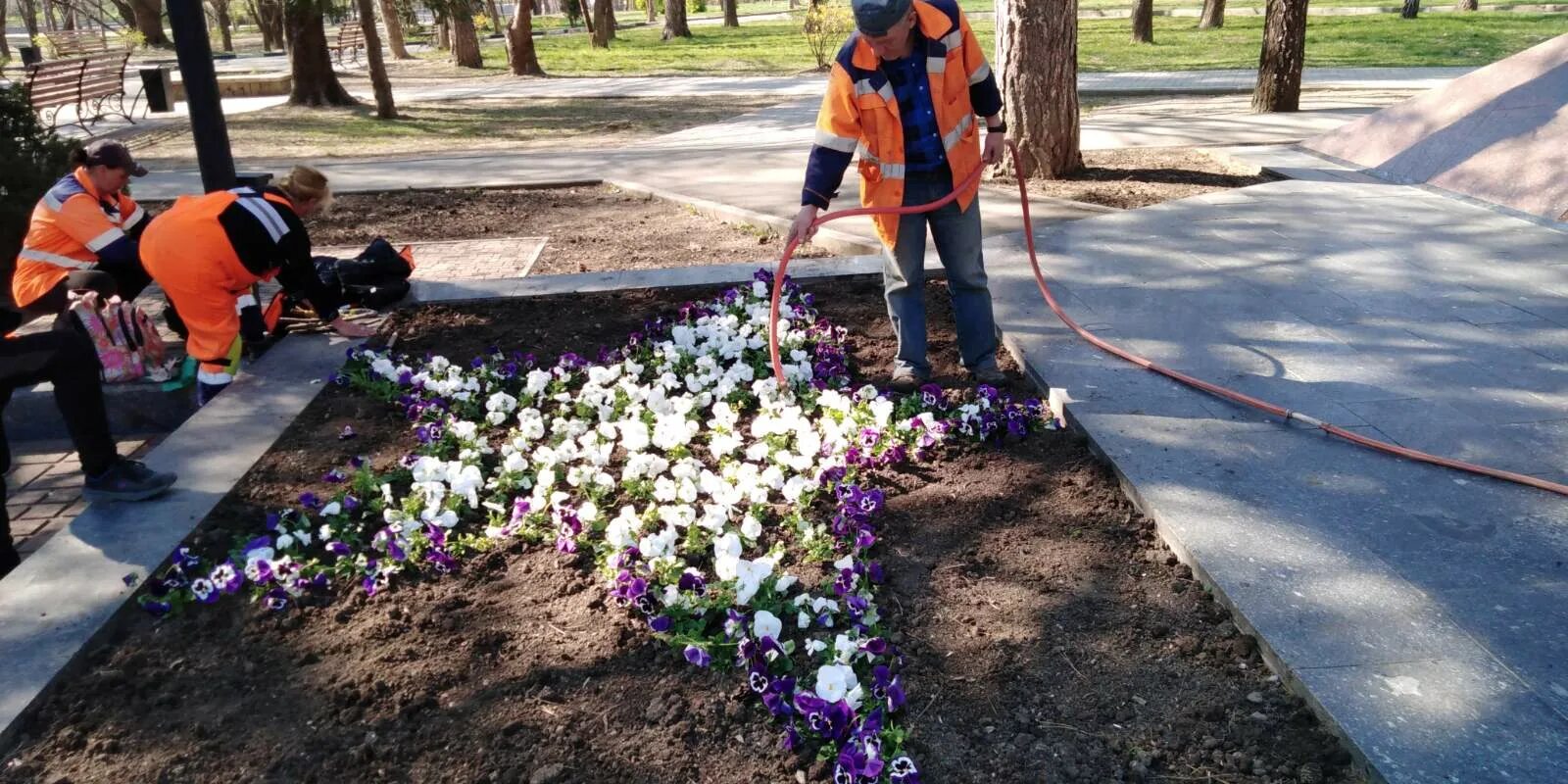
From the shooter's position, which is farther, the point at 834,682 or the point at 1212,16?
the point at 1212,16

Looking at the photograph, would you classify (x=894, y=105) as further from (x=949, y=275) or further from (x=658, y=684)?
(x=658, y=684)

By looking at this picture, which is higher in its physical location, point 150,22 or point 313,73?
point 150,22

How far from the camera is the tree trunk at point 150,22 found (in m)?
35.2

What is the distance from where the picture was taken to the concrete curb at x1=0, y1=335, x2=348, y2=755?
2.98m

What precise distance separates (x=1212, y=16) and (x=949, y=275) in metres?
24.2

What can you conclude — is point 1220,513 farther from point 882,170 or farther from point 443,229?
point 443,229

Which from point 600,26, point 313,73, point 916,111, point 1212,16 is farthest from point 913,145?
point 600,26

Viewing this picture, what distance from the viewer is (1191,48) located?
21828mm

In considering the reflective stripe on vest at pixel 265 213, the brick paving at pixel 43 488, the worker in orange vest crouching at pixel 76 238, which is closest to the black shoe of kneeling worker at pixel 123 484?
the brick paving at pixel 43 488

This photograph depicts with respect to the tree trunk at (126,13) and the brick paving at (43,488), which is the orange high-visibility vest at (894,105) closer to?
the brick paving at (43,488)

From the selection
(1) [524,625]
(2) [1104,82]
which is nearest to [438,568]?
(1) [524,625]

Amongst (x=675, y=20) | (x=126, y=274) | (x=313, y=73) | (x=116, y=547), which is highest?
(x=675, y=20)

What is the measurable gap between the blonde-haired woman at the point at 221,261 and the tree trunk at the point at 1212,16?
81.6ft

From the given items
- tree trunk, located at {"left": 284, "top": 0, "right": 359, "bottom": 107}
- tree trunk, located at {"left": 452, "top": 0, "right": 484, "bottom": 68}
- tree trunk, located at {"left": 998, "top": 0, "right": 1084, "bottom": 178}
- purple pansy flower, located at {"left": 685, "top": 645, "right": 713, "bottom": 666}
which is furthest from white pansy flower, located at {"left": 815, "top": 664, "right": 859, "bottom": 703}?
tree trunk, located at {"left": 452, "top": 0, "right": 484, "bottom": 68}
